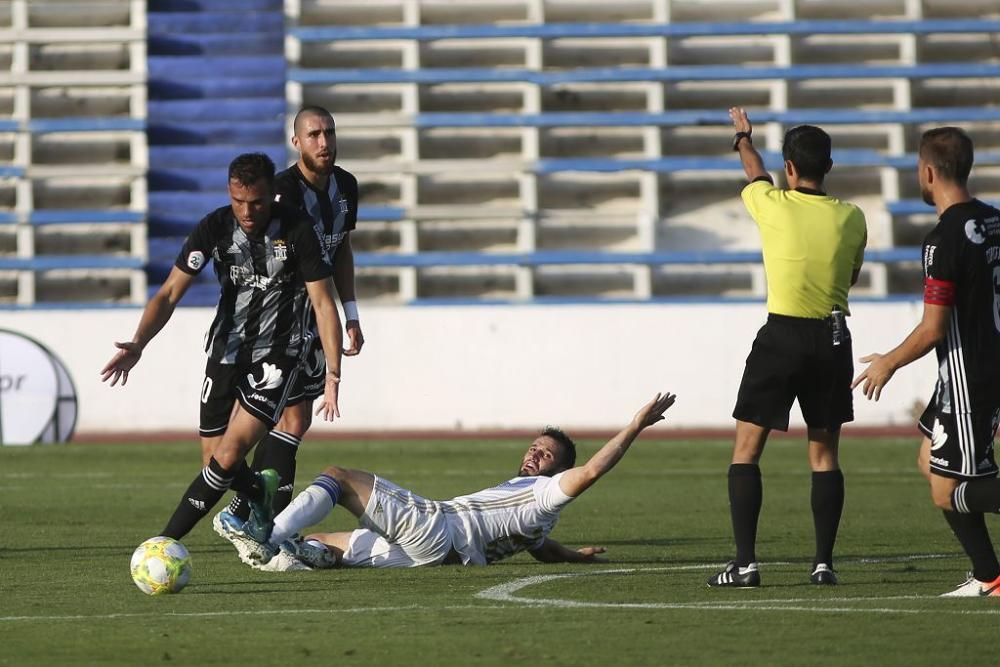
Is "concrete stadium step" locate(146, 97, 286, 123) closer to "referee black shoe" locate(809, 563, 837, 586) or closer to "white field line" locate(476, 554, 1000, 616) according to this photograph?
"white field line" locate(476, 554, 1000, 616)

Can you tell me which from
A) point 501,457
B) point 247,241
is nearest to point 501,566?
point 247,241

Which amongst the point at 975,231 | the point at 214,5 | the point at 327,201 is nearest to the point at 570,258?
the point at 214,5

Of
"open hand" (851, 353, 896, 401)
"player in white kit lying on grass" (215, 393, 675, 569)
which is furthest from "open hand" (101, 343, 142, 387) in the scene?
"open hand" (851, 353, 896, 401)

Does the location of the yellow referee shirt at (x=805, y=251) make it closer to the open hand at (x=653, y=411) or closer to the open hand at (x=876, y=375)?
the open hand at (x=876, y=375)

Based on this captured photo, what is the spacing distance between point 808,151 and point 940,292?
2.82ft

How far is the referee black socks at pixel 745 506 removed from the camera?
7277mm

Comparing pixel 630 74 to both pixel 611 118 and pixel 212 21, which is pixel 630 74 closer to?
pixel 611 118

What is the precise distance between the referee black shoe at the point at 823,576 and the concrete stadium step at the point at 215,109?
18.0m

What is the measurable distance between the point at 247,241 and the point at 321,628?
102 inches

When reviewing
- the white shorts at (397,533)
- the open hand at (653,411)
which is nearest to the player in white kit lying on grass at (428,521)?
the white shorts at (397,533)

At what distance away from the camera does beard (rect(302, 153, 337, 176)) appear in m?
9.05

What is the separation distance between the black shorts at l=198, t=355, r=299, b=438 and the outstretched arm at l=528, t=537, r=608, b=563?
1424mm

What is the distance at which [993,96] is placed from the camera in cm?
2412

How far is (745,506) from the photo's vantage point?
7.32 meters
